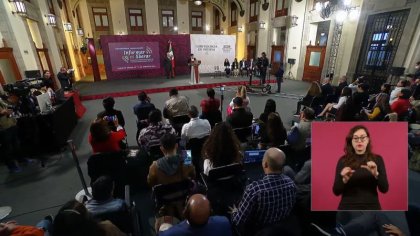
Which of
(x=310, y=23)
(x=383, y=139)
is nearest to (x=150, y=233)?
(x=383, y=139)

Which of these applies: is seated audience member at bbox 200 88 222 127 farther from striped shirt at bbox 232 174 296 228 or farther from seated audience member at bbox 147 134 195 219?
striped shirt at bbox 232 174 296 228

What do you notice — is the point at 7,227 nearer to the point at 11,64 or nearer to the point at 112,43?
the point at 11,64

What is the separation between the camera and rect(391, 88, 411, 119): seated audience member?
12.4ft

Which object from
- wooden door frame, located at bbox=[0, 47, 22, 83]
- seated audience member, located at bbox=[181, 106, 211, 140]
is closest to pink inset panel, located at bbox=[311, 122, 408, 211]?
seated audience member, located at bbox=[181, 106, 211, 140]

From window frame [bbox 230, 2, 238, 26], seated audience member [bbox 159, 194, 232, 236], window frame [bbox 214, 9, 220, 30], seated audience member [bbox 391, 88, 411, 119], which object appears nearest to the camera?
seated audience member [bbox 159, 194, 232, 236]

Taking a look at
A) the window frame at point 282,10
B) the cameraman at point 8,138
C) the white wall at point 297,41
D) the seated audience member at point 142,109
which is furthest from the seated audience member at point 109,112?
the window frame at point 282,10

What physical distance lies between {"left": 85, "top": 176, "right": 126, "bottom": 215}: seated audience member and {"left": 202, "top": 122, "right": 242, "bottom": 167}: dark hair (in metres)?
0.92

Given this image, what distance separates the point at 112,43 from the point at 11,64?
4.85 meters

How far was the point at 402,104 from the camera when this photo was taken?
149 inches

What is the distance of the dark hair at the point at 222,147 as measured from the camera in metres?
2.11

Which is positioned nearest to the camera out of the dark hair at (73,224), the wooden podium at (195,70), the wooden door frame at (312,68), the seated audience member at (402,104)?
the dark hair at (73,224)

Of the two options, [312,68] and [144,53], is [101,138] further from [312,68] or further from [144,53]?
[312,68]

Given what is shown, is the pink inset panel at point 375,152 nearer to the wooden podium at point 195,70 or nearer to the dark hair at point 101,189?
the dark hair at point 101,189

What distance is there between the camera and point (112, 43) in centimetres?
1040
